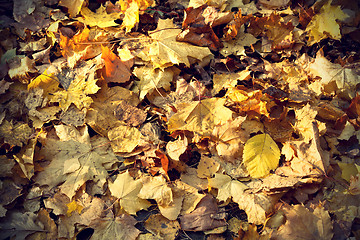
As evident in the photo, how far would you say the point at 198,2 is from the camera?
247cm

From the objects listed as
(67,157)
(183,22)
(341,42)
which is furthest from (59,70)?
(341,42)

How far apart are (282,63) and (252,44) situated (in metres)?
0.33

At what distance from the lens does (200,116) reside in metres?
1.90

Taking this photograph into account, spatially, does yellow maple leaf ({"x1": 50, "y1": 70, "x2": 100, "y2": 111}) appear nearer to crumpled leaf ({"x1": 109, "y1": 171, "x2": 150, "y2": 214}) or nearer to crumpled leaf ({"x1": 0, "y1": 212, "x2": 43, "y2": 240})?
crumpled leaf ({"x1": 109, "y1": 171, "x2": 150, "y2": 214})

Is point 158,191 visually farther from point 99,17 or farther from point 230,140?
point 99,17

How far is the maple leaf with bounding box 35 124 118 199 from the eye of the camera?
183 cm

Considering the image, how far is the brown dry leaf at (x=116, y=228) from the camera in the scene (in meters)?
1.61

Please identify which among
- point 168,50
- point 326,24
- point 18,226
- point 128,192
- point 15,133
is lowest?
point 18,226

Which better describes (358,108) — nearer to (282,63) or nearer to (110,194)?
(282,63)

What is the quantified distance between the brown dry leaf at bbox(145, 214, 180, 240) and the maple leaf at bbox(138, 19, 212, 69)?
3.69ft

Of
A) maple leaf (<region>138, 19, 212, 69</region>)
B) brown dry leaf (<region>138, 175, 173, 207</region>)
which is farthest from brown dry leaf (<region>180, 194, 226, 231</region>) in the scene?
maple leaf (<region>138, 19, 212, 69</region>)

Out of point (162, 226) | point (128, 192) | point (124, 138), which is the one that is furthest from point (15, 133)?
point (162, 226)

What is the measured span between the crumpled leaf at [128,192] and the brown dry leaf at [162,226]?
0.31ft

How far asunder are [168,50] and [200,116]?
64cm
